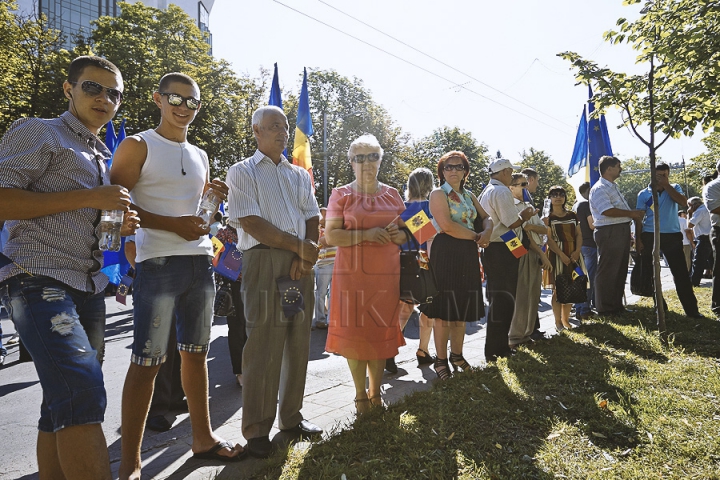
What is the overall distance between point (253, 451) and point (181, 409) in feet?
4.54

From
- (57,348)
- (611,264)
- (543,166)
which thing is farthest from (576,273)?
(543,166)

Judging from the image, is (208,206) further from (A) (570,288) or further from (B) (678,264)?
(B) (678,264)

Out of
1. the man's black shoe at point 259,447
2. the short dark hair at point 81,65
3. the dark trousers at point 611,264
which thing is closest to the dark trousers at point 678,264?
the dark trousers at point 611,264

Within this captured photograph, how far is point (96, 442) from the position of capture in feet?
6.41

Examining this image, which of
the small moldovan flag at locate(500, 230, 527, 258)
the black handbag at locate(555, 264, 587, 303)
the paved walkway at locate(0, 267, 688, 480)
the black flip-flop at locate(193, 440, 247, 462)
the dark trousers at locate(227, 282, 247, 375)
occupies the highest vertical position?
the small moldovan flag at locate(500, 230, 527, 258)

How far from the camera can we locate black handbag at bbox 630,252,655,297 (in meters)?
7.52

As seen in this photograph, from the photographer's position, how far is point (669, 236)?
7.31 meters

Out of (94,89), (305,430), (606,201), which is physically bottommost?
(305,430)

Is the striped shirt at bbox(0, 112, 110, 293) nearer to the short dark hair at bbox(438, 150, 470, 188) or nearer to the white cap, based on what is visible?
the short dark hair at bbox(438, 150, 470, 188)

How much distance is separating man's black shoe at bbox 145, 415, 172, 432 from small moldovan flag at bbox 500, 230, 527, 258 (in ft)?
11.7

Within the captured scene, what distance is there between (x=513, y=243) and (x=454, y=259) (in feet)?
2.83

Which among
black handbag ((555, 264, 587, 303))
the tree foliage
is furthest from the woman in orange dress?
the tree foliage

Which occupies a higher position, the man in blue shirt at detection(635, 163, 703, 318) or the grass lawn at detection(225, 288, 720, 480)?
the man in blue shirt at detection(635, 163, 703, 318)

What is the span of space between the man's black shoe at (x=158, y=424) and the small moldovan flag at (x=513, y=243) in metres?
3.57
